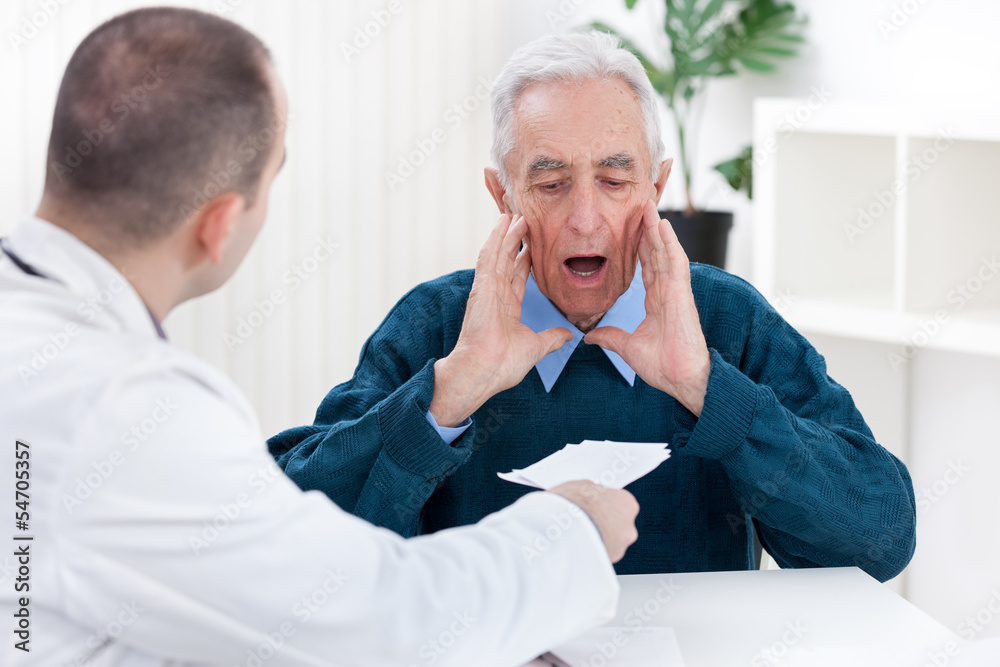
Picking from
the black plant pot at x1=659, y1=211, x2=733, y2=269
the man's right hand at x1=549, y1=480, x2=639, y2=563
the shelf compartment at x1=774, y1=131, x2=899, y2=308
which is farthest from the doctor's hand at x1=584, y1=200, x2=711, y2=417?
the black plant pot at x1=659, y1=211, x2=733, y2=269

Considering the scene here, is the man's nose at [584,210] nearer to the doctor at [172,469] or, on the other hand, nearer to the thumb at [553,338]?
the thumb at [553,338]

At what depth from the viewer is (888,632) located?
1.18 meters

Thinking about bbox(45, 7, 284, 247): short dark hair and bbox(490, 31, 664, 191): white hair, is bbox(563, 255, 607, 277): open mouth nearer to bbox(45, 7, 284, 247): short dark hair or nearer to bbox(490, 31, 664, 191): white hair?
bbox(490, 31, 664, 191): white hair

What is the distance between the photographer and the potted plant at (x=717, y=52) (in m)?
2.91

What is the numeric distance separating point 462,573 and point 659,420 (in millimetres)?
812

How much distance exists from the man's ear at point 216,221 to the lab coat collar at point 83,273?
0.08 meters

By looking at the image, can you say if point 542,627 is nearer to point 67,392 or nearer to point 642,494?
point 67,392

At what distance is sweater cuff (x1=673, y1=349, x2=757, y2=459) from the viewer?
1.32m

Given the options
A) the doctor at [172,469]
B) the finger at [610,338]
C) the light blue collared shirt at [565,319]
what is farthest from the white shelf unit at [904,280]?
the doctor at [172,469]

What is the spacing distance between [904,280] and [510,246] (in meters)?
1.09

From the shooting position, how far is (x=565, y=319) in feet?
5.45

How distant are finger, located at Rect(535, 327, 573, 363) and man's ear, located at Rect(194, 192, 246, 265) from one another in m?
0.73

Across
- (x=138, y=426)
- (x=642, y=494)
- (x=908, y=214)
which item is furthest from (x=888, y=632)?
(x=908, y=214)

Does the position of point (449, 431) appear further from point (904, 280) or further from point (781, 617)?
point (904, 280)
